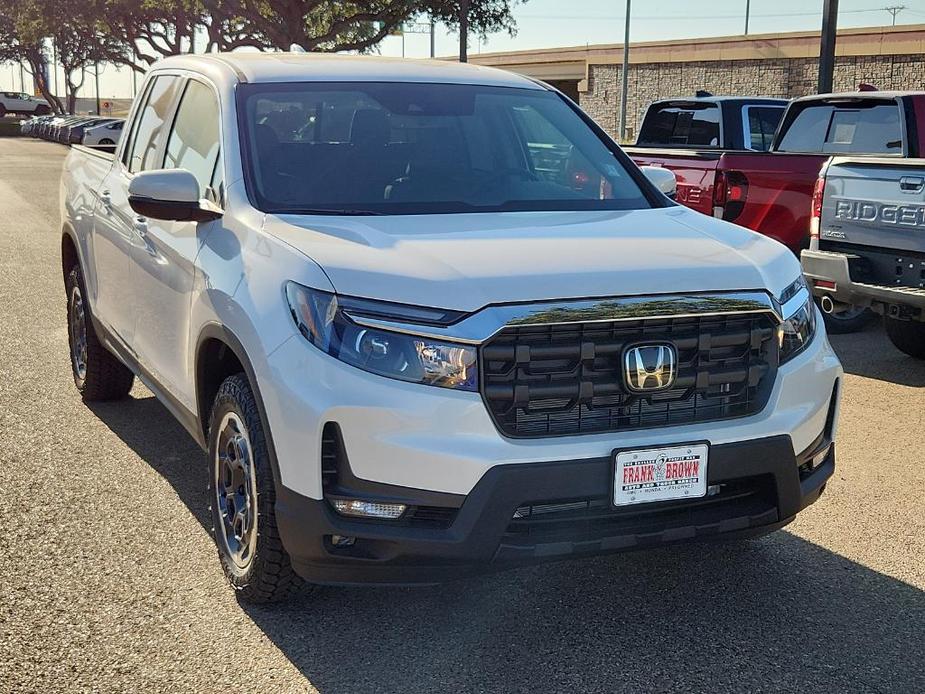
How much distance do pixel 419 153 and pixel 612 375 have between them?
5.25 ft

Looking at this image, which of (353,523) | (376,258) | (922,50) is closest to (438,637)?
(353,523)

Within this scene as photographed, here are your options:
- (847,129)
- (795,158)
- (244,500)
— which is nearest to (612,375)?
(244,500)

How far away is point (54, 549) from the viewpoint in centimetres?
445

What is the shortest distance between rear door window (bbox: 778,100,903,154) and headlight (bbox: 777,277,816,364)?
5576mm

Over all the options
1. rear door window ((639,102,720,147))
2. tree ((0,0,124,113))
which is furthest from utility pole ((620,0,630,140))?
rear door window ((639,102,720,147))

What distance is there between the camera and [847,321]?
946 centimetres

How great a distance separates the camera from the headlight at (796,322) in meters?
3.74

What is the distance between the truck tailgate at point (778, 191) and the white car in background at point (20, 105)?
319 feet

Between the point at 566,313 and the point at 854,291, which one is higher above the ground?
the point at 566,313

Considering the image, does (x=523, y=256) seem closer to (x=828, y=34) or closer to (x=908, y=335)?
(x=908, y=335)

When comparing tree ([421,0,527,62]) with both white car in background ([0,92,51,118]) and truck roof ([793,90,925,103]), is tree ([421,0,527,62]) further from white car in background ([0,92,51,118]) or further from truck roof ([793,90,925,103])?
white car in background ([0,92,51,118])

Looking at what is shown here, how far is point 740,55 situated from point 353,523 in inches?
1738

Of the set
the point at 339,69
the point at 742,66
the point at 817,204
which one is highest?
the point at 339,69

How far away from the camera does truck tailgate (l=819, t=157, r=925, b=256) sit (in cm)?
699
